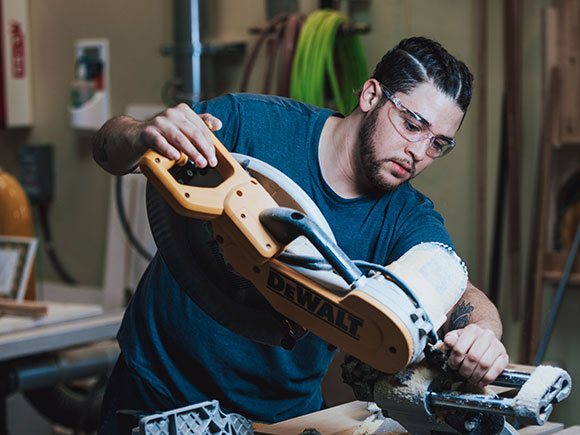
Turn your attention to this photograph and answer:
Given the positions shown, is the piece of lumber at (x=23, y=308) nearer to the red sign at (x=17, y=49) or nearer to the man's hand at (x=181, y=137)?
the man's hand at (x=181, y=137)

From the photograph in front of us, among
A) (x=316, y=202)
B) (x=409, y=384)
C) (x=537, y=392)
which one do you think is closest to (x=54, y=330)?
(x=316, y=202)

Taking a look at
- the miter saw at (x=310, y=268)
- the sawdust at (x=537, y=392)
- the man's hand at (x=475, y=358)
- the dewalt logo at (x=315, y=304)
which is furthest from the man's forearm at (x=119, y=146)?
the sawdust at (x=537, y=392)

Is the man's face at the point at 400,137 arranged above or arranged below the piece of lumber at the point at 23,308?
above

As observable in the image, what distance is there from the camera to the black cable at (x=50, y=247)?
462 centimetres

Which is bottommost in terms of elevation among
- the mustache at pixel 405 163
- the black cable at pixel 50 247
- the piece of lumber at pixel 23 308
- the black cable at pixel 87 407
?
the black cable at pixel 87 407

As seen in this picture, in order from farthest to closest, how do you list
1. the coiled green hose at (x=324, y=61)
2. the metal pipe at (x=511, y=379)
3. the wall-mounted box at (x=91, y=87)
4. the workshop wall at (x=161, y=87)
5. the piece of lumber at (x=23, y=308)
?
the wall-mounted box at (x=91, y=87) → the coiled green hose at (x=324, y=61) → the workshop wall at (x=161, y=87) → the piece of lumber at (x=23, y=308) → the metal pipe at (x=511, y=379)

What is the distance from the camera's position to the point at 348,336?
3.89 ft

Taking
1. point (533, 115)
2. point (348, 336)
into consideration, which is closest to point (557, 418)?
point (533, 115)

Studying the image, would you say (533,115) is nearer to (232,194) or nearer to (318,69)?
(318,69)

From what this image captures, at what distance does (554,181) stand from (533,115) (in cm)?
25

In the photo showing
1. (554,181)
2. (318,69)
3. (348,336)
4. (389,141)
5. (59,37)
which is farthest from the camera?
(59,37)

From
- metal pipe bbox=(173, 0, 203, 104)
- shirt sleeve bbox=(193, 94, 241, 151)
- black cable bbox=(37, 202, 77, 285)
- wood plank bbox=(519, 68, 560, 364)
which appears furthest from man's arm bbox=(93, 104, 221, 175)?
black cable bbox=(37, 202, 77, 285)

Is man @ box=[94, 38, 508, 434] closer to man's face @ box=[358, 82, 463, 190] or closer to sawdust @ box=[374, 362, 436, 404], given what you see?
man's face @ box=[358, 82, 463, 190]

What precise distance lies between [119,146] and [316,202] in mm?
412
